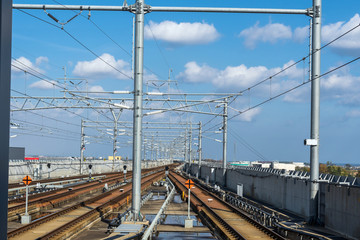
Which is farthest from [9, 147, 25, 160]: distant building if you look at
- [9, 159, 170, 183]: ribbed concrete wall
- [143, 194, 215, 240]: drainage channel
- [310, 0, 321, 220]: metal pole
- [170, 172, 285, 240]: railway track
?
[310, 0, 321, 220]: metal pole

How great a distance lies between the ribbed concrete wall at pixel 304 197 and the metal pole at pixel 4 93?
742 inches

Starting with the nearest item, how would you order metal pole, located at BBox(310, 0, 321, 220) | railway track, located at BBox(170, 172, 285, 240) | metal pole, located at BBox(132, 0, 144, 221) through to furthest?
metal pole, located at BBox(132, 0, 144, 221), railway track, located at BBox(170, 172, 285, 240), metal pole, located at BBox(310, 0, 321, 220)

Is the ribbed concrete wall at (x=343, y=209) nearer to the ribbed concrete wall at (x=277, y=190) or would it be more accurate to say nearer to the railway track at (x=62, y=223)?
the ribbed concrete wall at (x=277, y=190)

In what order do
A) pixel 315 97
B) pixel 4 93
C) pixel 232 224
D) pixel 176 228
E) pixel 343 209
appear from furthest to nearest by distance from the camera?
pixel 232 224 < pixel 176 228 < pixel 315 97 < pixel 343 209 < pixel 4 93

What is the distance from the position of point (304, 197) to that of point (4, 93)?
26.6 meters

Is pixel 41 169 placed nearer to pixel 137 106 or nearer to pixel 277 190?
pixel 277 190

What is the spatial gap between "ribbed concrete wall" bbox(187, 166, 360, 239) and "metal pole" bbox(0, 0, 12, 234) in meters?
18.8

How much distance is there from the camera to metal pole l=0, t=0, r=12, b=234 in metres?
3.26

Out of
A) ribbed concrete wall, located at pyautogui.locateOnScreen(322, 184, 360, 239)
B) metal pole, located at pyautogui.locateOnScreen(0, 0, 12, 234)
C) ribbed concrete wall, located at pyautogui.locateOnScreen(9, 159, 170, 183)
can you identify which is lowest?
ribbed concrete wall, located at pyautogui.locateOnScreen(9, 159, 170, 183)

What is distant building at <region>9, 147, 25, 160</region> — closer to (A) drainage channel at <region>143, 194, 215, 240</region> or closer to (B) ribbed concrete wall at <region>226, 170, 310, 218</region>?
(B) ribbed concrete wall at <region>226, 170, 310, 218</region>

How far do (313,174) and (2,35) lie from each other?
22307 mm

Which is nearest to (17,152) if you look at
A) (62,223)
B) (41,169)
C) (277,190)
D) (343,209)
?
(41,169)

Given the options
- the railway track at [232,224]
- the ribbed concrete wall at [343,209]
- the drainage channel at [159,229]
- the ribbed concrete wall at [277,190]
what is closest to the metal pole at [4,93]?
the drainage channel at [159,229]

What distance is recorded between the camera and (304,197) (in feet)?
91.2
